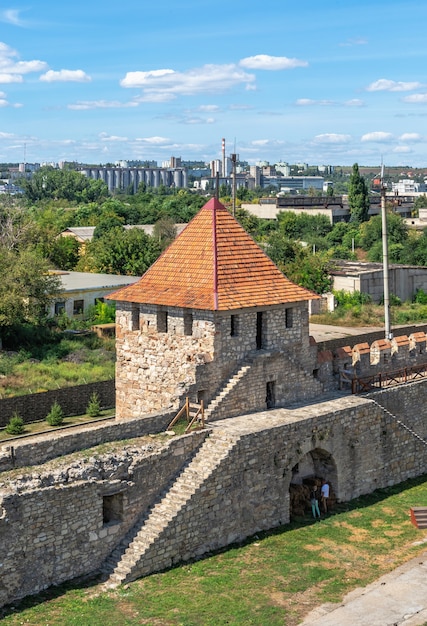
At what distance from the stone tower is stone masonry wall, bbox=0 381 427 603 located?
2.53 ft

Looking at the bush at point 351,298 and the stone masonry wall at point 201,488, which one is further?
the bush at point 351,298

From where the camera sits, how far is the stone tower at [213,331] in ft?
70.5

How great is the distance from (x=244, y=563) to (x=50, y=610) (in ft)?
13.9

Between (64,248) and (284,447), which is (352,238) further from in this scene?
(284,447)

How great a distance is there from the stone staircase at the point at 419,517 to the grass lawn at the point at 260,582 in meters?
0.17

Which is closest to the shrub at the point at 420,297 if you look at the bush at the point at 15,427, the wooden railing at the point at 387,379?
the wooden railing at the point at 387,379

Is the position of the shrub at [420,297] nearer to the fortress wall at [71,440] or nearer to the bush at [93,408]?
the bush at [93,408]

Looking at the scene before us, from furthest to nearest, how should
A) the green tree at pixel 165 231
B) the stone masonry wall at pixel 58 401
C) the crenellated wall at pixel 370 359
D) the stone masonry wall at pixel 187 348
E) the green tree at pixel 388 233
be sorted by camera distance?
the green tree at pixel 388 233, the green tree at pixel 165 231, the stone masonry wall at pixel 58 401, the crenellated wall at pixel 370 359, the stone masonry wall at pixel 187 348

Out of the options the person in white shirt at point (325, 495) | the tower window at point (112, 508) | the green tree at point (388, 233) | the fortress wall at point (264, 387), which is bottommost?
the person in white shirt at point (325, 495)

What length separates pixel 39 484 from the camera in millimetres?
17266

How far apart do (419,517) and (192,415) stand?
5743mm

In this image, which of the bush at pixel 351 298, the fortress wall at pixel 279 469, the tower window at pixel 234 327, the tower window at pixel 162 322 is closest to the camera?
the fortress wall at pixel 279 469

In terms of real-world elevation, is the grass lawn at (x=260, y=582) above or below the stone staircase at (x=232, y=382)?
below

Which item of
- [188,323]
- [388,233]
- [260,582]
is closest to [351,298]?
[388,233]
